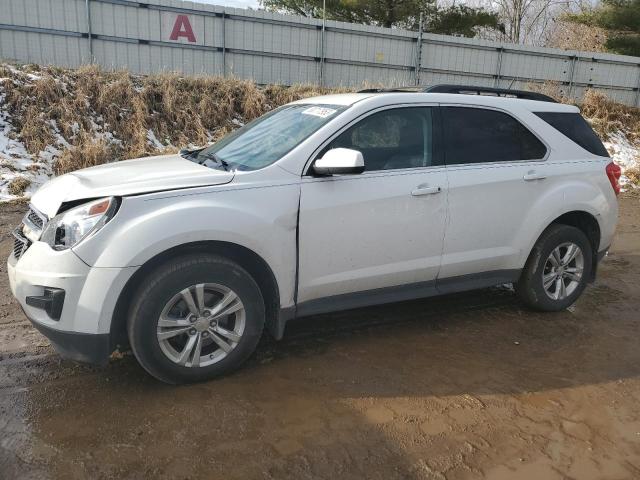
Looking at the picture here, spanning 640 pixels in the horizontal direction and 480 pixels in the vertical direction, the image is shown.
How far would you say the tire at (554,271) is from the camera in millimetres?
4562

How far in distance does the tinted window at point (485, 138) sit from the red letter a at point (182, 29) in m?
11.0

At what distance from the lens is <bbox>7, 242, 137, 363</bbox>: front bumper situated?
2967 mm

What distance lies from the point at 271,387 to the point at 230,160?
1.58 meters

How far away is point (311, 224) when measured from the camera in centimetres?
350

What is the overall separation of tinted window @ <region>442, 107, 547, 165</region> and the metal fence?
33.9ft

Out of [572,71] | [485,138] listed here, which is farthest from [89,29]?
[572,71]

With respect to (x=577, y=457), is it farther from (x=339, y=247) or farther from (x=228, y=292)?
(x=228, y=292)

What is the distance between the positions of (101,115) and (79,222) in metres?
8.63

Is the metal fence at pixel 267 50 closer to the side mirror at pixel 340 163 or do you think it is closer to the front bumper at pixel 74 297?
the side mirror at pixel 340 163

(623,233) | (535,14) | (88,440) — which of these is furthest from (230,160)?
(535,14)

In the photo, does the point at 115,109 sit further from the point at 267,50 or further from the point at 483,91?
the point at 483,91

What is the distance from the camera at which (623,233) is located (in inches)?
321

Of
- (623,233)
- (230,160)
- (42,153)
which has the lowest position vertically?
(623,233)

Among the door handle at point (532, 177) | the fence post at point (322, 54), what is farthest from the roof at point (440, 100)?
the fence post at point (322, 54)
